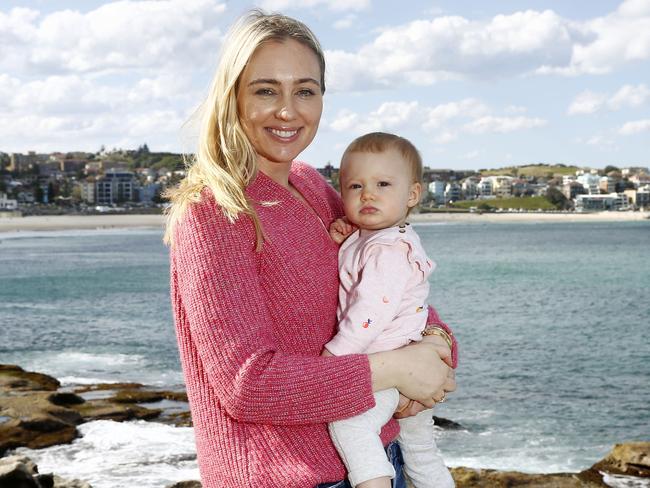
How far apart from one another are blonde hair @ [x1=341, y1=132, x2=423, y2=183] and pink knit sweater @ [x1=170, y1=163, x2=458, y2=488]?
1.07 ft

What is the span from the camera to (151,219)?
96438 mm

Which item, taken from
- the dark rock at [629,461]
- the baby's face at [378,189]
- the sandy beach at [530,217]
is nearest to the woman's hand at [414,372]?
the baby's face at [378,189]

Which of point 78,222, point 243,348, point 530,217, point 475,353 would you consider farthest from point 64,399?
point 530,217

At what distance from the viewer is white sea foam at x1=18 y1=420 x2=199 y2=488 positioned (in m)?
8.78

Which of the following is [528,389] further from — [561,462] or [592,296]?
[592,296]

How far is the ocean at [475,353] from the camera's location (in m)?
10.4

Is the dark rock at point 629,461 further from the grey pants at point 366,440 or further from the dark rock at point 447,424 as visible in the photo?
the grey pants at point 366,440

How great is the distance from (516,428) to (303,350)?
1097 cm

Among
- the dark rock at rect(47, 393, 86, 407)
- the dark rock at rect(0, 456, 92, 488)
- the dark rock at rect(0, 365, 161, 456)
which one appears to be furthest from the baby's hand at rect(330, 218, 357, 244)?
the dark rock at rect(47, 393, 86, 407)

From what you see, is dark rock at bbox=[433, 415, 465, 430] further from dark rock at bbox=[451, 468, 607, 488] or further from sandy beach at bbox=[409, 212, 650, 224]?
sandy beach at bbox=[409, 212, 650, 224]

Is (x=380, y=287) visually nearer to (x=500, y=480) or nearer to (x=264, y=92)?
(x=264, y=92)

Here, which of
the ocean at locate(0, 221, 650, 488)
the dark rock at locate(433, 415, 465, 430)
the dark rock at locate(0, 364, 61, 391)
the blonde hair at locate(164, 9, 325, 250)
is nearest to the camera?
the blonde hair at locate(164, 9, 325, 250)

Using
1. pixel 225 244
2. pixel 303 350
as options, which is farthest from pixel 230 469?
pixel 225 244

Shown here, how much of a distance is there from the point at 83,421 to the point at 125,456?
1.86 m
